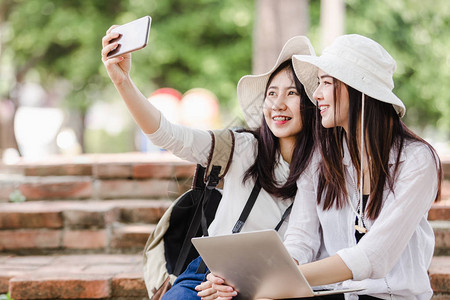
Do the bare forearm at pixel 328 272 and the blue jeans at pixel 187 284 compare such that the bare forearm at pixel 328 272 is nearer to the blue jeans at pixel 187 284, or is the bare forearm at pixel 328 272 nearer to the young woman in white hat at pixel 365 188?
the young woman in white hat at pixel 365 188


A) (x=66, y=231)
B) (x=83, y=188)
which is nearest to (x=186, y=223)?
(x=66, y=231)

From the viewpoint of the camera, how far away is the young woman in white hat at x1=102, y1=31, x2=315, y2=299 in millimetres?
2447

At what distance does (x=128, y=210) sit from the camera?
13.4ft

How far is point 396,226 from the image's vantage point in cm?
201

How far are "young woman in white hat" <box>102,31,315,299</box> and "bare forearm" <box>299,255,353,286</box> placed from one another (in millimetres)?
477

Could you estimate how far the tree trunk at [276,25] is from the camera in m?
6.25

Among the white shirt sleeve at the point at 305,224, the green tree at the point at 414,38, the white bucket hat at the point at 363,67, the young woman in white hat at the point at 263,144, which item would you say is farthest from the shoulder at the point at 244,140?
the green tree at the point at 414,38

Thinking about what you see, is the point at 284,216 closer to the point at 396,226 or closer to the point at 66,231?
→ the point at 396,226

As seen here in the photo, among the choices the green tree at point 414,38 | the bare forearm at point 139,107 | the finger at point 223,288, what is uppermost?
the bare forearm at point 139,107

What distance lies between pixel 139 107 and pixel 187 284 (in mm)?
765

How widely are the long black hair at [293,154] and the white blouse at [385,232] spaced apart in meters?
0.07

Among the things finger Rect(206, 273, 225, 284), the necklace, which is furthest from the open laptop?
the necklace

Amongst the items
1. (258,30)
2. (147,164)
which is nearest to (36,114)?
(258,30)

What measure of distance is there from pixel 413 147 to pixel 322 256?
62 centimetres
